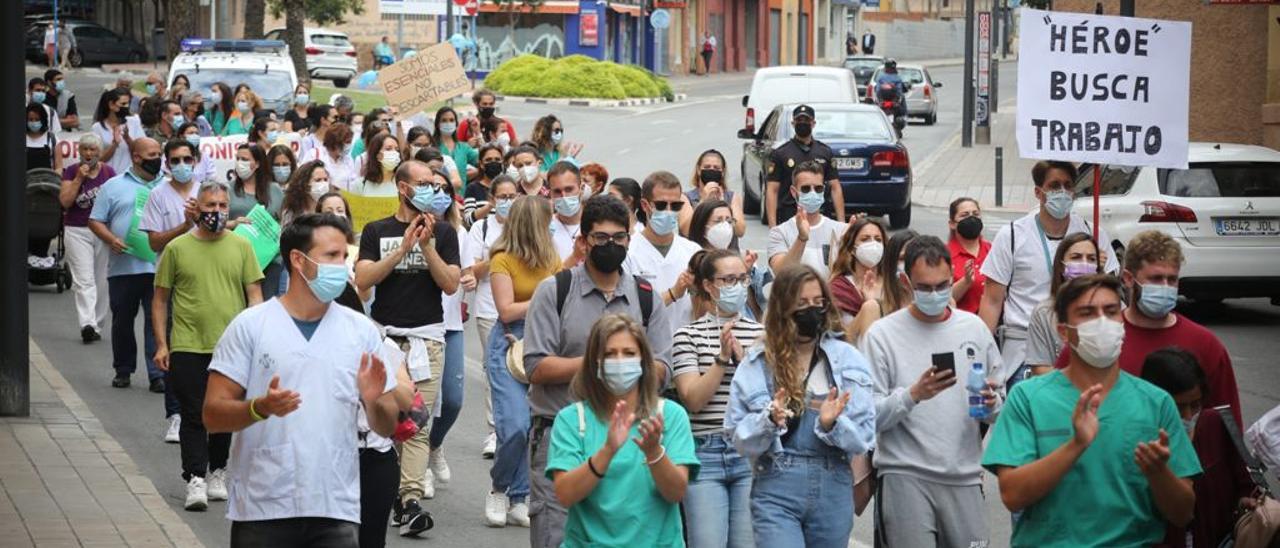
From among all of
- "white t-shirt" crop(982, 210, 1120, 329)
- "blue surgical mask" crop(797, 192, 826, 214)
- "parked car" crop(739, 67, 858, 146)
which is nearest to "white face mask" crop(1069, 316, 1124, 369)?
"white t-shirt" crop(982, 210, 1120, 329)

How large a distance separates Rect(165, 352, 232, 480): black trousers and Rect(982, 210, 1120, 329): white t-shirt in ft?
12.9

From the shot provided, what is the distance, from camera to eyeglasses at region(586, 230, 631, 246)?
7.75 metres

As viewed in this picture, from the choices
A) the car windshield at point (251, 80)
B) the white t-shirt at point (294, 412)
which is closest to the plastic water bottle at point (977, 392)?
the white t-shirt at point (294, 412)

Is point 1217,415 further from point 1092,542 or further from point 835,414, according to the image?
point 835,414

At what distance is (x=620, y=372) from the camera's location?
20.8 ft

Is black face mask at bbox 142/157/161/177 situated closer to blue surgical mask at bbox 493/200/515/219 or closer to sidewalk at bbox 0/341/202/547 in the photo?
sidewalk at bbox 0/341/202/547

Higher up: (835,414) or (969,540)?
(835,414)

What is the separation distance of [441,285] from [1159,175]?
30.2 ft

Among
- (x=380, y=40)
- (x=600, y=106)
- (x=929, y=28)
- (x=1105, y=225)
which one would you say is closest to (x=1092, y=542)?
(x=1105, y=225)

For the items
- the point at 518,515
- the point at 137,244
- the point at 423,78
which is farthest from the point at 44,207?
the point at 518,515

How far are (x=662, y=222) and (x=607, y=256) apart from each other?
1797mm

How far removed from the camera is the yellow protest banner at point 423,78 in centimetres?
2041

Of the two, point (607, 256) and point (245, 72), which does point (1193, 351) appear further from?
point (245, 72)

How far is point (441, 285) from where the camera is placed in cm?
982
